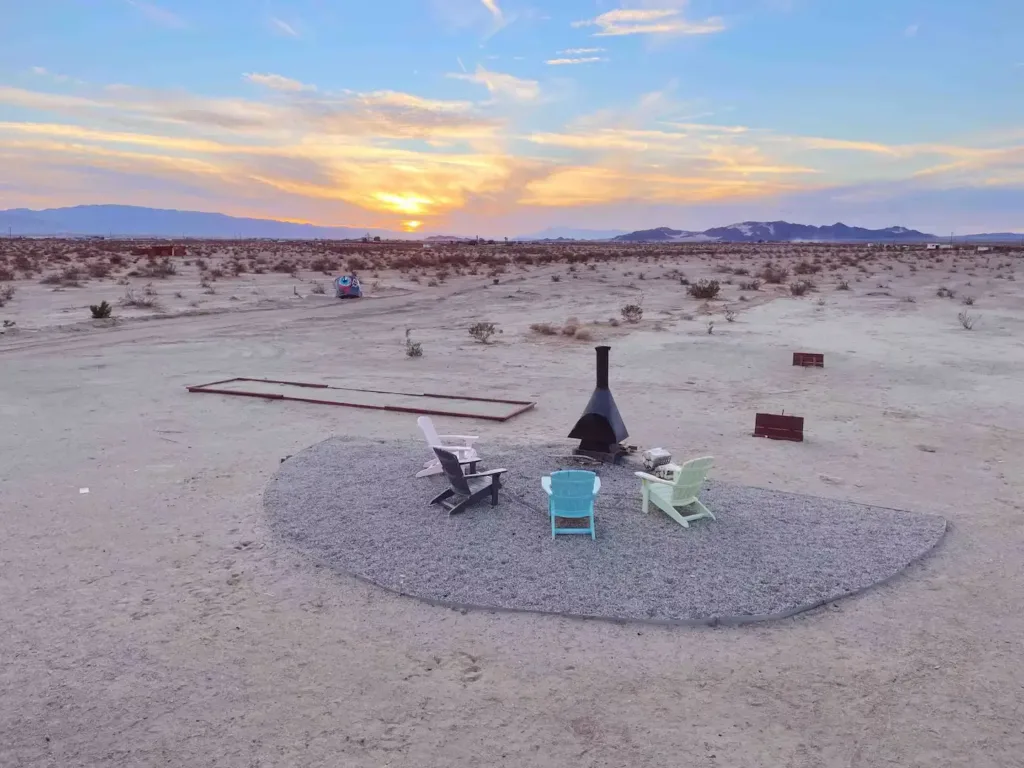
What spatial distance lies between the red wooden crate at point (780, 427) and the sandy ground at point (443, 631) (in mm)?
391

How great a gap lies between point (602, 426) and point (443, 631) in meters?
4.26

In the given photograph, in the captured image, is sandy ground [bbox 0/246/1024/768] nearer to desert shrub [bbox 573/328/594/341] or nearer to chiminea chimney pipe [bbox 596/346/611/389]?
chiminea chimney pipe [bbox 596/346/611/389]

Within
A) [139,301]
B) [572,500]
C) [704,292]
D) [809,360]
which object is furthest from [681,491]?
[704,292]

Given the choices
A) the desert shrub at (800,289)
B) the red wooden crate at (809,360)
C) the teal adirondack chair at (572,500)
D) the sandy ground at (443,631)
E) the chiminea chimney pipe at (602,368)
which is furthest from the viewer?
the desert shrub at (800,289)

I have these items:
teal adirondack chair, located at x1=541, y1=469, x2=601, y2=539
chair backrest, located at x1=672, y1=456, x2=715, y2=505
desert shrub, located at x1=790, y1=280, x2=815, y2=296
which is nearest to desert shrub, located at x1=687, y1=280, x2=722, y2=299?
desert shrub, located at x1=790, y1=280, x2=815, y2=296

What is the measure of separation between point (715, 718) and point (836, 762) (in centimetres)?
70

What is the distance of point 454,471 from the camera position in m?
7.84

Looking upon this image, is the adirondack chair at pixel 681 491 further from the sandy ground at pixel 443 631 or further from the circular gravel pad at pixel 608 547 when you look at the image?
the sandy ground at pixel 443 631

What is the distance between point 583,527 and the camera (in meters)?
7.60

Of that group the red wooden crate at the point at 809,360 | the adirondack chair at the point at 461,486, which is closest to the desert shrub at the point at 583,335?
the red wooden crate at the point at 809,360

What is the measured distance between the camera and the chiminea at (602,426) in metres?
9.48

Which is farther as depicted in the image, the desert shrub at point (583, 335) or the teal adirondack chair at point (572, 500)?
the desert shrub at point (583, 335)

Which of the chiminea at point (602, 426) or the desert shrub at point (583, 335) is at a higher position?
the chiminea at point (602, 426)

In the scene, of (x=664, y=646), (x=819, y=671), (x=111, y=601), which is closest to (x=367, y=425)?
(x=111, y=601)
